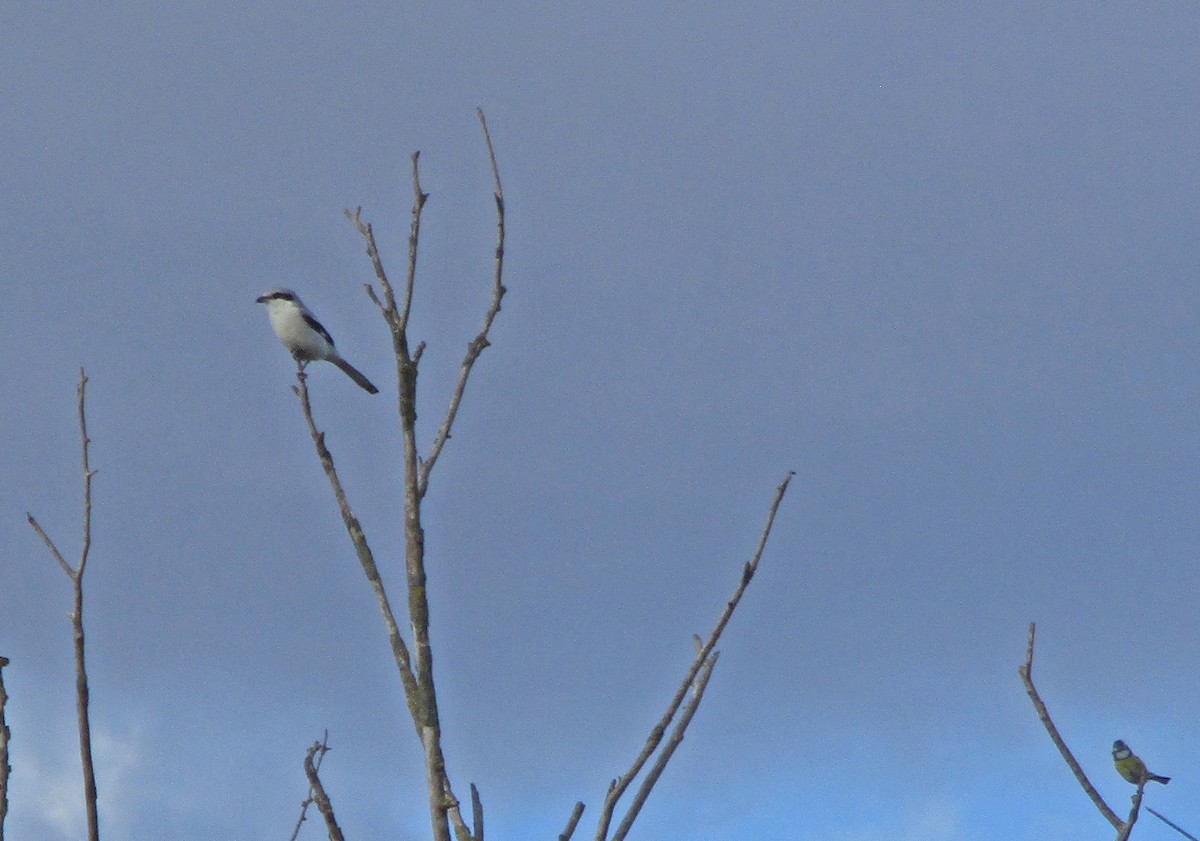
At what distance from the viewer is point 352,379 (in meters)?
19.8

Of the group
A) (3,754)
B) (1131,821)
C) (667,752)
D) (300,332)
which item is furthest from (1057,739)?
(300,332)

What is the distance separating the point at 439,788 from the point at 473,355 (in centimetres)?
130

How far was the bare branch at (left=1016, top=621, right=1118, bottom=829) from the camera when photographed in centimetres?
534

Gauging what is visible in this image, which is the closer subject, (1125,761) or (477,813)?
(477,813)

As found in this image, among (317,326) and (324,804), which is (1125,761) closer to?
(317,326)

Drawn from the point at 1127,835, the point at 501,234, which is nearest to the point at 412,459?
the point at 501,234

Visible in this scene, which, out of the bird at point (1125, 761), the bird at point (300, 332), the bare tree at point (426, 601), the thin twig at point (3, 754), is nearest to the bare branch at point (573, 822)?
the bare tree at point (426, 601)

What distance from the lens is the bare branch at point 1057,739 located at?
17.5 ft

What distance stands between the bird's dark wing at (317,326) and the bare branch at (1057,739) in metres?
15.2

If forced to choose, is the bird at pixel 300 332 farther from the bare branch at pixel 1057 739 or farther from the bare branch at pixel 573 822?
the bare branch at pixel 573 822

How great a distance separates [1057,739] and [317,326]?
15.6 metres

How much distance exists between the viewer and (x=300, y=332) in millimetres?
18891

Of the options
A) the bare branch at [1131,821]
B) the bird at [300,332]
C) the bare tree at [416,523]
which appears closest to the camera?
the bare tree at [416,523]

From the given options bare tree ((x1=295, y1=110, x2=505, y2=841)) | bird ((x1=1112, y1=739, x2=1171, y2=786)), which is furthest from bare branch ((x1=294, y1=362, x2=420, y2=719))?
bird ((x1=1112, y1=739, x2=1171, y2=786))
